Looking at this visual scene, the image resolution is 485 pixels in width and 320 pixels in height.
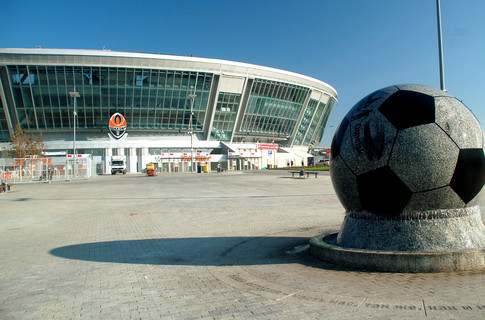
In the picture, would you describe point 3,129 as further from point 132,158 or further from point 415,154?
point 415,154

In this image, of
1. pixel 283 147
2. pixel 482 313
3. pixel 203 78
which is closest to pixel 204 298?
pixel 482 313

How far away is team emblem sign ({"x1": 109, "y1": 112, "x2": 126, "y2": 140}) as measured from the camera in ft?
199

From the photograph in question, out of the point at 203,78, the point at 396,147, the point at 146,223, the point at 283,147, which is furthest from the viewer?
the point at 283,147

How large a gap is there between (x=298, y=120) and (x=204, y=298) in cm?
7574

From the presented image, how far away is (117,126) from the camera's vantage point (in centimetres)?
6100

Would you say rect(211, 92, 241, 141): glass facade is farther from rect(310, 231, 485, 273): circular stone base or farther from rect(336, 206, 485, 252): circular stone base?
rect(310, 231, 485, 273): circular stone base

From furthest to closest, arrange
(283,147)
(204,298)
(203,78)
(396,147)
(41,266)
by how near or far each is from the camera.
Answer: (283,147) → (203,78) → (41,266) → (396,147) → (204,298)

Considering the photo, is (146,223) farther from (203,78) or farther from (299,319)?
(203,78)

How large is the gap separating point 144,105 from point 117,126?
5656 millimetres

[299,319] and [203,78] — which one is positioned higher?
[203,78]

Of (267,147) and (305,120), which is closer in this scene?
(267,147)

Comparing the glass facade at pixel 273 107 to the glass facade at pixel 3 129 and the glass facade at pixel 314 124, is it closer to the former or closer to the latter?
the glass facade at pixel 314 124

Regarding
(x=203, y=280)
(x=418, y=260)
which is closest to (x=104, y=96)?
(x=203, y=280)

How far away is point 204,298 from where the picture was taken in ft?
13.7
